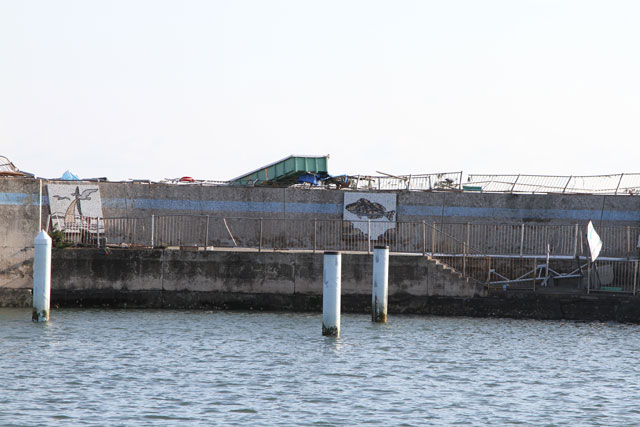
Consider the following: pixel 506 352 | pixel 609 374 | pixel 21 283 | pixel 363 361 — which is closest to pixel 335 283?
pixel 363 361

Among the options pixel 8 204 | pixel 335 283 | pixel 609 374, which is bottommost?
pixel 609 374

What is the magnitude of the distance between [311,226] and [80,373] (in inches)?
745

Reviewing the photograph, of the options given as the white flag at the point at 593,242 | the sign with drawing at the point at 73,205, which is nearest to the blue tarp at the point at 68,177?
the sign with drawing at the point at 73,205

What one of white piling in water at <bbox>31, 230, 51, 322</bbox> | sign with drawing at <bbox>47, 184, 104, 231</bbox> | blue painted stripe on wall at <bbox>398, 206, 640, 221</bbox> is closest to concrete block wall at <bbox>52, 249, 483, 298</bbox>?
sign with drawing at <bbox>47, 184, 104, 231</bbox>

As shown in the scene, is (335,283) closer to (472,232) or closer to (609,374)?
(609,374)

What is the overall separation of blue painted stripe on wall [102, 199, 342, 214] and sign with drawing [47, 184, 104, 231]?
0.56 m

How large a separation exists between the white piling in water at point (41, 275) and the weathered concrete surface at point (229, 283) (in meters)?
4.77

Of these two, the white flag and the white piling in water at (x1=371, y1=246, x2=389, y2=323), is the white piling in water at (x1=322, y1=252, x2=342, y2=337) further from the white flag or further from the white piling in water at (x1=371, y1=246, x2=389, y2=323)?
the white flag

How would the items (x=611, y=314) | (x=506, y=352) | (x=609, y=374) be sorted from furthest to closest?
(x=611, y=314), (x=506, y=352), (x=609, y=374)

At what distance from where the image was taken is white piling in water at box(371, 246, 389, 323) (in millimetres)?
29688

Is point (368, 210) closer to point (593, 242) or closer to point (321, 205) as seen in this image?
point (321, 205)

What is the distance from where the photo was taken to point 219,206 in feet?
132

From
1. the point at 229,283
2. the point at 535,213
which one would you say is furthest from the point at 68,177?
the point at 535,213

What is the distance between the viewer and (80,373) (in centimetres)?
2172
